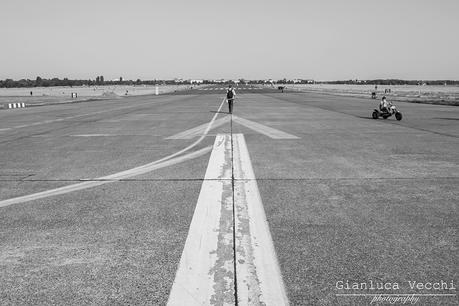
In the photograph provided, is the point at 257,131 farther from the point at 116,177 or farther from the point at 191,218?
the point at 191,218

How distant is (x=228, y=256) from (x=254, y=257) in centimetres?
26

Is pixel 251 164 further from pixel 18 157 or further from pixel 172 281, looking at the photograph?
pixel 18 157

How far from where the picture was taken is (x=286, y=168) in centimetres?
793

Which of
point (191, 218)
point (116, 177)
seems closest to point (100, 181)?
point (116, 177)

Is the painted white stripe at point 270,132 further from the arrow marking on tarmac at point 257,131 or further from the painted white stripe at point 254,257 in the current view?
the painted white stripe at point 254,257

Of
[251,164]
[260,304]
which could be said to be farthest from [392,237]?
[251,164]

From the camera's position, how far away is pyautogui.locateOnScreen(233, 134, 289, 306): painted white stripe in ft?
9.95

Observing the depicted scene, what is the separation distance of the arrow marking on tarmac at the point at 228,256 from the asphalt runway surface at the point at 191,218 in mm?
105

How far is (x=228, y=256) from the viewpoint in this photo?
148 inches

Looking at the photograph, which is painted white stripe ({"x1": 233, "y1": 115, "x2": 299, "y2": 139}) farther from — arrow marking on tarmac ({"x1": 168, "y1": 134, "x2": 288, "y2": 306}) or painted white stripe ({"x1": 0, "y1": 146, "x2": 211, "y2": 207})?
arrow marking on tarmac ({"x1": 168, "y1": 134, "x2": 288, "y2": 306})

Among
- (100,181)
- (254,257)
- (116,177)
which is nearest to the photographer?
(254,257)

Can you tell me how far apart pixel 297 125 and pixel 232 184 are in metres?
11.0

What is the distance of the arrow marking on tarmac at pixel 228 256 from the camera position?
10.0ft

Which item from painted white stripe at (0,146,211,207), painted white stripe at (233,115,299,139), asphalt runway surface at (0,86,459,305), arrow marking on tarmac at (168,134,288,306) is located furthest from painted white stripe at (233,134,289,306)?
painted white stripe at (233,115,299,139)
